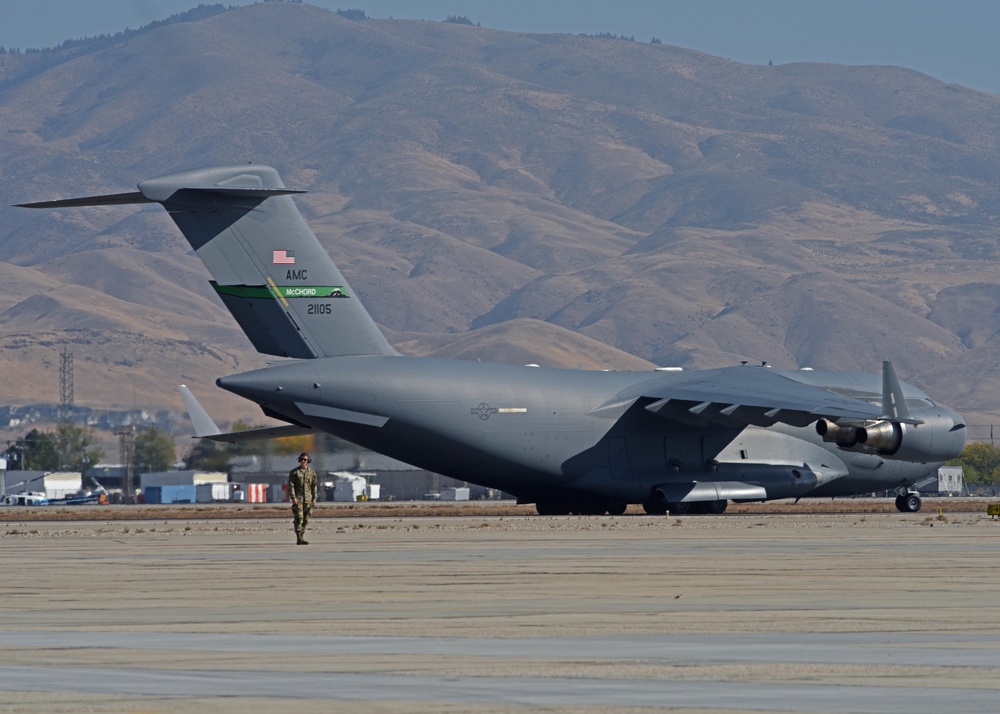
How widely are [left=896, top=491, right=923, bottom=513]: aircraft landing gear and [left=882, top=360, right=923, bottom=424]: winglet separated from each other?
28.0ft

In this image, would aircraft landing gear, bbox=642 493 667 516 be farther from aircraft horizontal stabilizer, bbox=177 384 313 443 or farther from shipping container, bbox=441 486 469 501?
shipping container, bbox=441 486 469 501

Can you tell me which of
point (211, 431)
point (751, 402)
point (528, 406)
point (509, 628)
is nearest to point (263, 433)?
point (211, 431)

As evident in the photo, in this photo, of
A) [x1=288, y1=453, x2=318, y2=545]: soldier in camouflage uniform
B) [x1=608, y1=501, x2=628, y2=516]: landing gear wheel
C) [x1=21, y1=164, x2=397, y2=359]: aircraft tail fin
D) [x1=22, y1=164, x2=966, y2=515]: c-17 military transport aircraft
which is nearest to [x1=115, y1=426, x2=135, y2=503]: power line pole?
[x1=22, y1=164, x2=966, y2=515]: c-17 military transport aircraft

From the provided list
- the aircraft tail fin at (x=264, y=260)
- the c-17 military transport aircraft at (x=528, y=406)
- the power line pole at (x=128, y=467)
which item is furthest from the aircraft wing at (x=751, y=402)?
the power line pole at (x=128, y=467)

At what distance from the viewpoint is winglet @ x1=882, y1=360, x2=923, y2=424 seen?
3903 centimetres

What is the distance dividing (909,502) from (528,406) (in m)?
13.1

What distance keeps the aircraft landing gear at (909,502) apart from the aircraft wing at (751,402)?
590 cm

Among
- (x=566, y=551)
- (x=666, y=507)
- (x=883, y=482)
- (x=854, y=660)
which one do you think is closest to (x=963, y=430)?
(x=883, y=482)

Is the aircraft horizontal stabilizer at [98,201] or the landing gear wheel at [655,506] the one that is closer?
the aircraft horizontal stabilizer at [98,201]

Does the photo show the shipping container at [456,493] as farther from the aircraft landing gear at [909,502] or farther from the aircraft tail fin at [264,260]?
the aircraft tail fin at [264,260]

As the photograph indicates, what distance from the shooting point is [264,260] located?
3747 centimetres

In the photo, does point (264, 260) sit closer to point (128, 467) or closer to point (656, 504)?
point (656, 504)

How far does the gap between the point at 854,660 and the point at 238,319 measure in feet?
90.2

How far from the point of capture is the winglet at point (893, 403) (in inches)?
1537
